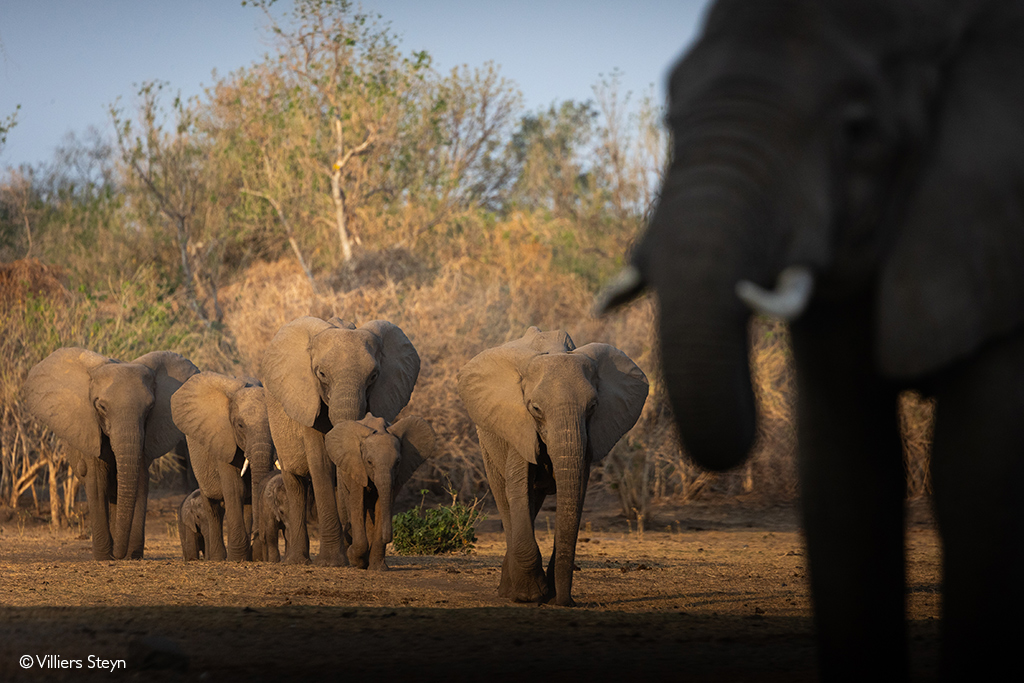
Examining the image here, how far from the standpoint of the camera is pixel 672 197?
2.54 m

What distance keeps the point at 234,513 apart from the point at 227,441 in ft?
3.02

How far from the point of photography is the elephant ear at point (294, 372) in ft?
37.8

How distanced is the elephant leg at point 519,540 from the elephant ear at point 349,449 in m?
2.14

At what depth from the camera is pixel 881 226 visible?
2.60 meters

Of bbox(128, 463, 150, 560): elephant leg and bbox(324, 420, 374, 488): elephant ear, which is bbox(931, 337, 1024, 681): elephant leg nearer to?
bbox(324, 420, 374, 488): elephant ear

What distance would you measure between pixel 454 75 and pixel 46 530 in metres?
17.3

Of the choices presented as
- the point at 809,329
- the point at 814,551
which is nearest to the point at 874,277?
the point at 809,329

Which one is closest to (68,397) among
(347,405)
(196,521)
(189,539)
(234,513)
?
(196,521)

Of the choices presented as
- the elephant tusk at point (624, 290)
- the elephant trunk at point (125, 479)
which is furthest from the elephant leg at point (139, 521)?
the elephant tusk at point (624, 290)

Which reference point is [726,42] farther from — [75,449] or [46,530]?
[46,530]

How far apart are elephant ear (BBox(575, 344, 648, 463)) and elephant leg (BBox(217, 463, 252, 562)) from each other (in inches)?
205

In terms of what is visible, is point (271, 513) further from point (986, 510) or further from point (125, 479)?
point (986, 510)

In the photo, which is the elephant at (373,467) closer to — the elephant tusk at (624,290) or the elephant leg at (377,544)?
the elephant leg at (377,544)

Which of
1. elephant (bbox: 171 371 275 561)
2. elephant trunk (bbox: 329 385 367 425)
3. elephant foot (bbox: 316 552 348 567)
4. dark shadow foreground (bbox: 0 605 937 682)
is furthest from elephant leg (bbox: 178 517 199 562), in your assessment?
dark shadow foreground (bbox: 0 605 937 682)
